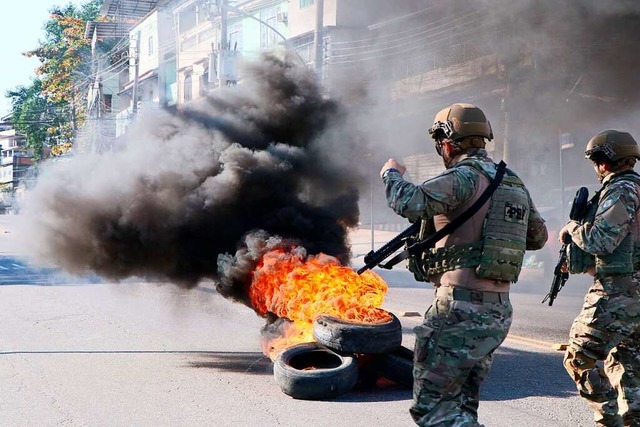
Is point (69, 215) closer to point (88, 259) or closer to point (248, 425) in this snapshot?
point (88, 259)

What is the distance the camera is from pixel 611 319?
4.40m

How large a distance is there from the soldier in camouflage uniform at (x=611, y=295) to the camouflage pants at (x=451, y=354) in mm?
1014

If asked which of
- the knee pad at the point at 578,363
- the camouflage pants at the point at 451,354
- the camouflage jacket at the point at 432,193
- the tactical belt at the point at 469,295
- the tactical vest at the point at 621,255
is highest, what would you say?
the camouflage jacket at the point at 432,193

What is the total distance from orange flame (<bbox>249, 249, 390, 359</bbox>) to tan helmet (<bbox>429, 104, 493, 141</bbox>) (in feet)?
8.24

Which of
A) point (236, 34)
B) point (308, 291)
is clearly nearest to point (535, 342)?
point (308, 291)

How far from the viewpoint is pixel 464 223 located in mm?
3633

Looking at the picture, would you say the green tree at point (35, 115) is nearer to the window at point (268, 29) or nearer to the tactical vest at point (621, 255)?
the window at point (268, 29)

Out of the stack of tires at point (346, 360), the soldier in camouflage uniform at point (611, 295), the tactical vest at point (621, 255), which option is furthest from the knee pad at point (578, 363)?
the stack of tires at point (346, 360)

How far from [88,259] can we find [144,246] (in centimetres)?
74

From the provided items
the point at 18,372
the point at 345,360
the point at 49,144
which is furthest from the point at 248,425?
the point at 49,144

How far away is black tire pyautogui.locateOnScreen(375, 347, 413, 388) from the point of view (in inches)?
223

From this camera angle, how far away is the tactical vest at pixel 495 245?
3.60m

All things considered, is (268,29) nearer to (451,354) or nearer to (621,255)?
(621,255)

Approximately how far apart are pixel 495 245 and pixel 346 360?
2.36 m
